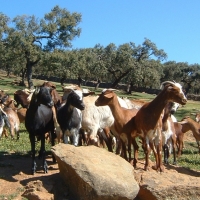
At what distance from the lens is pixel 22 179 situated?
8594 millimetres

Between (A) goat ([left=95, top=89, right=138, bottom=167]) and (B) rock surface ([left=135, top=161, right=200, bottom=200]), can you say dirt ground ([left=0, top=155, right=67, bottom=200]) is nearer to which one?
(B) rock surface ([left=135, top=161, right=200, bottom=200])

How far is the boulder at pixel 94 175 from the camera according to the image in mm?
7410

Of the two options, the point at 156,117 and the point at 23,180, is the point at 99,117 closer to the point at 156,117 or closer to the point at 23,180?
the point at 156,117

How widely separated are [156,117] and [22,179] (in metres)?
3.40

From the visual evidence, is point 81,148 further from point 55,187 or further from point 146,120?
point 146,120

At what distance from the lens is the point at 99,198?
740 cm

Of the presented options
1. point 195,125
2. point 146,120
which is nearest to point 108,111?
point 146,120

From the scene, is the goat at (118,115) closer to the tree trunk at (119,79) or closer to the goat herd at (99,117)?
the goat herd at (99,117)

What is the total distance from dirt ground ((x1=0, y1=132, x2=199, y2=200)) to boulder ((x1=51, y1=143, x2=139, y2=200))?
23cm

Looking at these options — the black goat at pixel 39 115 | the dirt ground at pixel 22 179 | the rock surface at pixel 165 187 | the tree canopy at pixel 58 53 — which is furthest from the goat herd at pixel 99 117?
the tree canopy at pixel 58 53

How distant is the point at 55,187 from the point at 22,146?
18.2ft

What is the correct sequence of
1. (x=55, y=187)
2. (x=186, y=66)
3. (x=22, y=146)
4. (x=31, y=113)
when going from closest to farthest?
(x=55, y=187)
(x=31, y=113)
(x=22, y=146)
(x=186, y=66)

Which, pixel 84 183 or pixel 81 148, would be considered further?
pixel 81 148

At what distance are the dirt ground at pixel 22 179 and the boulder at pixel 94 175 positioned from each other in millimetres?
229
